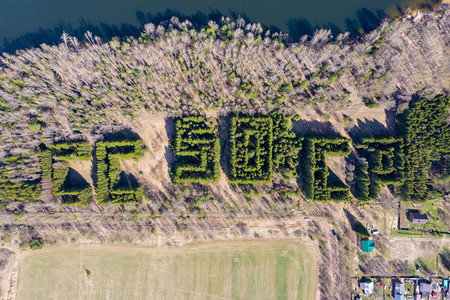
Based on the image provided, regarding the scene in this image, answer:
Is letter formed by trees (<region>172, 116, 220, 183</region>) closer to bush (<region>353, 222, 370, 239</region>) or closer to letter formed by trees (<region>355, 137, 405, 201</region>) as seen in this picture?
letter formed by trees (<region>355, 137, 405, 201</region>)

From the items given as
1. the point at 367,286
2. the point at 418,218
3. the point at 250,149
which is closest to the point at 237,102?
the point at 250,149

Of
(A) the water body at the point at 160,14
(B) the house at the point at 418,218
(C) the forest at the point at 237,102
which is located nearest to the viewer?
(C) the forest at the point at 237,102

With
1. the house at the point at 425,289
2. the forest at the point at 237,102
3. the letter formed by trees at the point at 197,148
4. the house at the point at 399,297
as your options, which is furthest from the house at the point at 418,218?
the letter formed by trees at the point at 197,148

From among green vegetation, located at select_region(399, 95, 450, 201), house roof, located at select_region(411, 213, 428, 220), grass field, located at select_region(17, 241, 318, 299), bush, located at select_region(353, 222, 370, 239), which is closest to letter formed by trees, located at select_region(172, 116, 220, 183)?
grass field, located at select_region(17, 241, 318, 299)

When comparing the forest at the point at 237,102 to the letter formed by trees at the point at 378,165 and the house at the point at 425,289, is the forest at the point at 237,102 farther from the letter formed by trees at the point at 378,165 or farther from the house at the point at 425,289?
the house at the point at 425,289

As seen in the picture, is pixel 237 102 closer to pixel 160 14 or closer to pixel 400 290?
pixel 160 14

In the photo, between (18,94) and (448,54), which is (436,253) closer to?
(448,54)

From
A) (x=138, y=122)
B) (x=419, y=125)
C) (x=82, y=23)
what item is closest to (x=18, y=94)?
(x=82, y=23)
